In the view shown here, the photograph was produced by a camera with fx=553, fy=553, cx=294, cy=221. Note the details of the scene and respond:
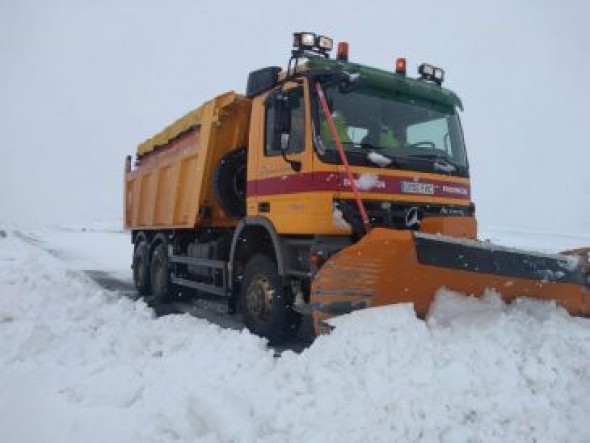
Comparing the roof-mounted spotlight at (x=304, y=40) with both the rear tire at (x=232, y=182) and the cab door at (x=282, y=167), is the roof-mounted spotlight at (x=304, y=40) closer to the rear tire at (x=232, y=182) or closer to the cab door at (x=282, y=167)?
the cab door at (x=282, y=167)

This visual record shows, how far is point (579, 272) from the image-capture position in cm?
459

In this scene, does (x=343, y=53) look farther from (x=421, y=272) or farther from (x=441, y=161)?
(x=421, y=272)

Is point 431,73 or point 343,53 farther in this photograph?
point 431,73

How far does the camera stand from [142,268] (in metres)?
10.7

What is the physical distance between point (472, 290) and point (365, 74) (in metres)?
2.42

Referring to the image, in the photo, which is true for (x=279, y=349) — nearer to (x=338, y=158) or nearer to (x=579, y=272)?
(x=338, y=158)

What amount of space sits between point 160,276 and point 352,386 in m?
6.88

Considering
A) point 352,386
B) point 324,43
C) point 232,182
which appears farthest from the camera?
point 232,182

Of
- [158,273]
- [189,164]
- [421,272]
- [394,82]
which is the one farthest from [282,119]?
[158,273]

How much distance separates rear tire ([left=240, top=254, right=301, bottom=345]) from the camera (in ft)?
19.1

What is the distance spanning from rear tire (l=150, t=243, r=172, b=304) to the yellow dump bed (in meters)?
0.47

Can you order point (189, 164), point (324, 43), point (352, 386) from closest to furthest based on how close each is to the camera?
point (352, 386), point (324, 43), point (189, 164)

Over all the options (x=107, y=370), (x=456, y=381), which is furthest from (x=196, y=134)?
(x=456, y=381)

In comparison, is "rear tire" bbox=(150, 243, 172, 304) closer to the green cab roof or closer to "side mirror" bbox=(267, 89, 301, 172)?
"side mirror" bbox=(267, 89, 301, 172)
